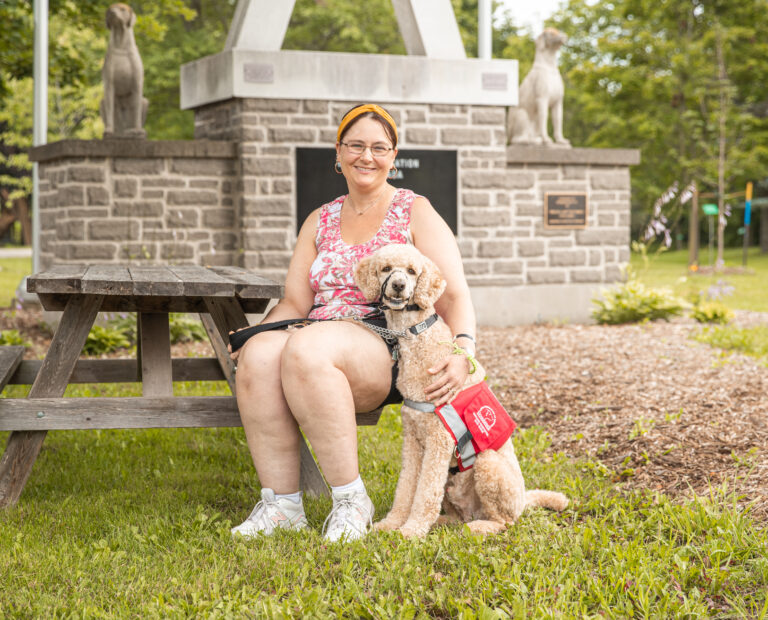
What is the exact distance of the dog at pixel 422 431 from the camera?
121 inches

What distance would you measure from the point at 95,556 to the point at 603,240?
25.9 feet

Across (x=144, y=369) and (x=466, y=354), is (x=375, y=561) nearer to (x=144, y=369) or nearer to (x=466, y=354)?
(x=466, y=354)

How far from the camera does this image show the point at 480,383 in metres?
3.23

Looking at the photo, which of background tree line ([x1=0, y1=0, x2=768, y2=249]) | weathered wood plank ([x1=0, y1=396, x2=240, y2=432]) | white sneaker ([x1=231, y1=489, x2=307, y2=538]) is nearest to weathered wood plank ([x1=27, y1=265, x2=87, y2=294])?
weathered wood plank ([x1=0, y1=396, x2=240, y2=432])

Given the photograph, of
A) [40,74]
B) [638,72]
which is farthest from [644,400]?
[638,72]

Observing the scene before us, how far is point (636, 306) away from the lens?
368 inches

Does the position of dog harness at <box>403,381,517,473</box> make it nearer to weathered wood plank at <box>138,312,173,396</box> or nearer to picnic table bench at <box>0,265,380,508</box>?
picnic table bench at <box>0,265,380,508</box>

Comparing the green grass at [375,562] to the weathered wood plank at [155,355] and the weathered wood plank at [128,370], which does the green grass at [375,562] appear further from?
the weathered wood plank at [128,370]

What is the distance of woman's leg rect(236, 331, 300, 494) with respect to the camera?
10.4ft

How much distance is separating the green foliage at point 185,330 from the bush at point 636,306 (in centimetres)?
426

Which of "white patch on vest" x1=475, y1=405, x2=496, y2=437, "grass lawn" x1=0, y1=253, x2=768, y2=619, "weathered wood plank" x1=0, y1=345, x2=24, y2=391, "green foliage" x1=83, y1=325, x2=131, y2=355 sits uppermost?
"weathered wood plank" x1=0, y1=345, x2=24, y2=391

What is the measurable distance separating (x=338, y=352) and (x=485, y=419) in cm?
58

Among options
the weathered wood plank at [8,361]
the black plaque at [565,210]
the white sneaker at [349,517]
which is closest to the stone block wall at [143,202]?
the black plaque at [565,210]

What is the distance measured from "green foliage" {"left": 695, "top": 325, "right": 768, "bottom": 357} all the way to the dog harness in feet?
15.1
